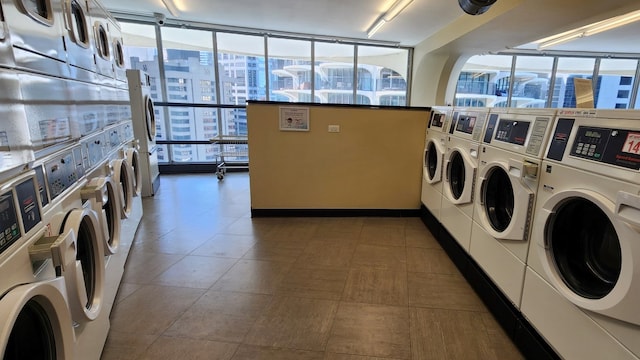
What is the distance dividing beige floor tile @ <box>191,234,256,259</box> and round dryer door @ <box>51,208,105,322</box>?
124 cm

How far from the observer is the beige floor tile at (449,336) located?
67.3 inches

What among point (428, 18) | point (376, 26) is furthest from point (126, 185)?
point (428, 18)

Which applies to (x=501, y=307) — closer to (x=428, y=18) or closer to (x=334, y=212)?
(x=334, y=212)

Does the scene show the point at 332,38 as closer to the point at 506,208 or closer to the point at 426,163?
the point at 426,163

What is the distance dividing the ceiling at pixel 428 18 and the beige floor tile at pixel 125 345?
4.47 m

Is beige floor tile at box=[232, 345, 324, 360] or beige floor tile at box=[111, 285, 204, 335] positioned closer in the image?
beige floor tile at box=[232, 345, 324, 360]

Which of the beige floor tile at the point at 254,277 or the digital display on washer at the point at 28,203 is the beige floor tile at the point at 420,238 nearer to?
the beige floor tile at the point at 254,277

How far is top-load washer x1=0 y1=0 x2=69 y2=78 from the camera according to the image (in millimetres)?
1010

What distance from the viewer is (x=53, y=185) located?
120 cm

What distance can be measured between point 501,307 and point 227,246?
7.10ft

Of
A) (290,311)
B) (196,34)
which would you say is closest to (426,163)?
(290,311)

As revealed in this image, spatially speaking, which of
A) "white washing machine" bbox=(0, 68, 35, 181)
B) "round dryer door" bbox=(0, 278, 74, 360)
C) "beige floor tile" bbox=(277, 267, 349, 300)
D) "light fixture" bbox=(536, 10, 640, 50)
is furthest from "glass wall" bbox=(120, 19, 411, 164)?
"round dryer door" bbox=(0, 278, 74, 360)

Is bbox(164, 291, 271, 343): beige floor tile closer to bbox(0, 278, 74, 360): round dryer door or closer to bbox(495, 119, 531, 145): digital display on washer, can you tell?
bbox(0, 278, 74, 360): round dryer door

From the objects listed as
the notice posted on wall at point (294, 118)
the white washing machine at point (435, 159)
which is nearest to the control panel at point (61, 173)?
the notice posted on wall at point (294, 118)
